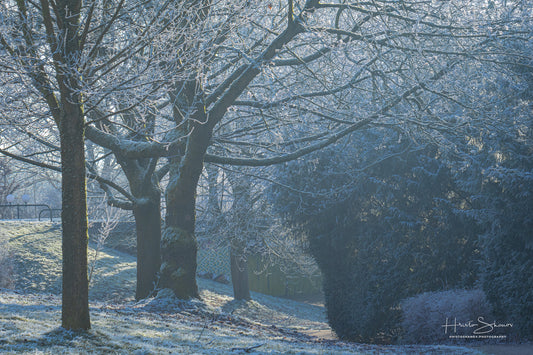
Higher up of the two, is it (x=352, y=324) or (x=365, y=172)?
(x=365, y=172)

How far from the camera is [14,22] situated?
20.7ft

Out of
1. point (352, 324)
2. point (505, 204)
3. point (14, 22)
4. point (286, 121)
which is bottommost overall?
point (352, 324)

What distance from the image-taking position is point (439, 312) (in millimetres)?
9195

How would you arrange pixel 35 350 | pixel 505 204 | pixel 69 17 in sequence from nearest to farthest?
pixel 35 350 → pixel 69 17 → pixel 505 204

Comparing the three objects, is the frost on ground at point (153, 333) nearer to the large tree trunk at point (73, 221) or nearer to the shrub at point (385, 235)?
the large tree trunk at point (73, 221)

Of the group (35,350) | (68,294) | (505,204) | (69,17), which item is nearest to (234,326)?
(68,294)

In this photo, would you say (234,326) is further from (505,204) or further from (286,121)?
(505,204)

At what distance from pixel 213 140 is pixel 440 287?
5969mm

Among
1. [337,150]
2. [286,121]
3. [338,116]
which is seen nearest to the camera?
[286,121]

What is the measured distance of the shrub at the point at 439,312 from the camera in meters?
9.03

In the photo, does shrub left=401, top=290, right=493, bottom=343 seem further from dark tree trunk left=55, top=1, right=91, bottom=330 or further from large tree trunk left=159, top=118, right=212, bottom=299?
dark tree trunk left=55, top=1, right=91, bottom=330
